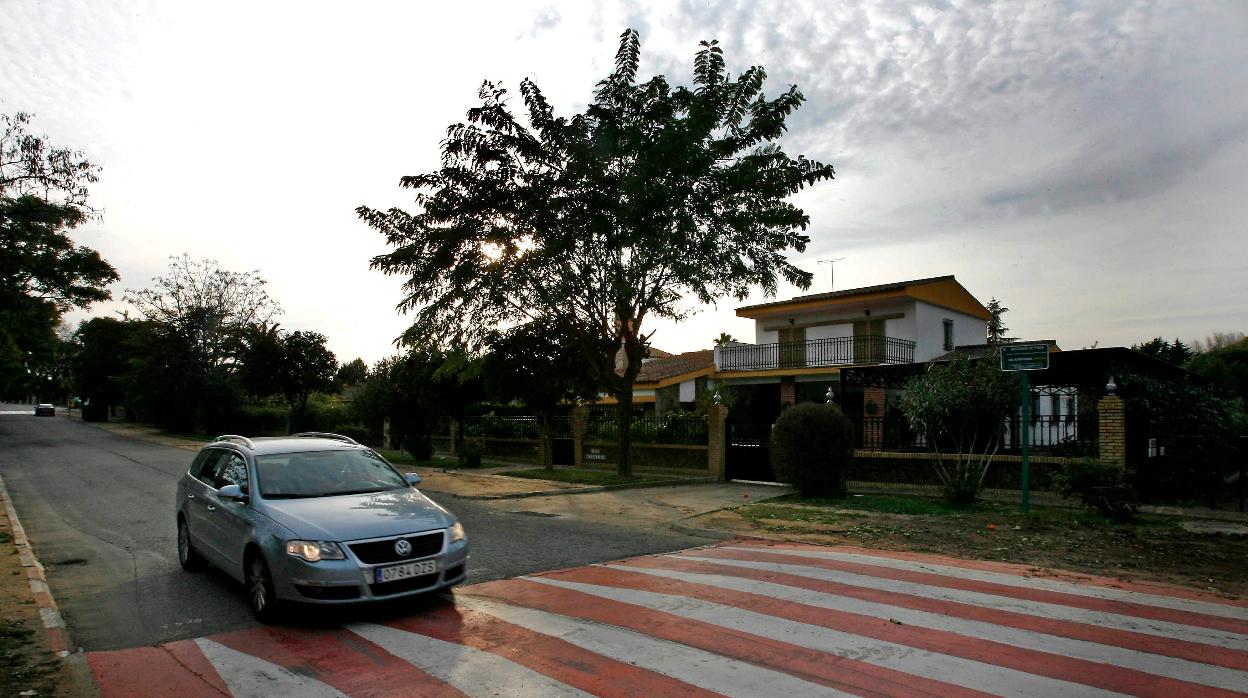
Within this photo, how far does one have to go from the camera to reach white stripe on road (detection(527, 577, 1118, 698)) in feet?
15.0

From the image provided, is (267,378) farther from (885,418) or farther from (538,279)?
(885,418)

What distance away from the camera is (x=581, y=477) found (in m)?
19.6

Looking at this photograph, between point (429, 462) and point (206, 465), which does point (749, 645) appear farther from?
point (429, 462)

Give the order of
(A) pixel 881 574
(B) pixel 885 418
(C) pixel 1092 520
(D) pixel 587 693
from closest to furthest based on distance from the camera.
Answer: (D) pixel 587 693, (A) pixel 881 574, (C) pixel 1092 520, (B) pixel 885 418

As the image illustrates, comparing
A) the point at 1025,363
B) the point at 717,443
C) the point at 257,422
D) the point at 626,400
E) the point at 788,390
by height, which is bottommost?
the point at 257,422

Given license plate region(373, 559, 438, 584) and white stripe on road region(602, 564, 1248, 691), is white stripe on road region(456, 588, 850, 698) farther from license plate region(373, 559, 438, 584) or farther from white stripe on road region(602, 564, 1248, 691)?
white stripe on road region(602, 564, 1248, 691)

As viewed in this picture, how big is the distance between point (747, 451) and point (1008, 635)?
13467 millimetres

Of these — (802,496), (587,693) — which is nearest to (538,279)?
(802,496)

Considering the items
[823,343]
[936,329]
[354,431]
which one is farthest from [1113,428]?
[354,431]

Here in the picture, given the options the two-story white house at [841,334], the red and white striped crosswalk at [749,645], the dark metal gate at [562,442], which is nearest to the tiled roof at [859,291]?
the two-story white house at [841,334]

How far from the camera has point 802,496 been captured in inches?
586

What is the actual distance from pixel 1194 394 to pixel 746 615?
1420 centimetres

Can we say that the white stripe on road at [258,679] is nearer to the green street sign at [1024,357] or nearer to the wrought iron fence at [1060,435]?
the green street sign at [1024,357]

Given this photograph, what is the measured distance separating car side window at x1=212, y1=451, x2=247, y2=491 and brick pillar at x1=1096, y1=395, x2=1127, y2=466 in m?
13.6
